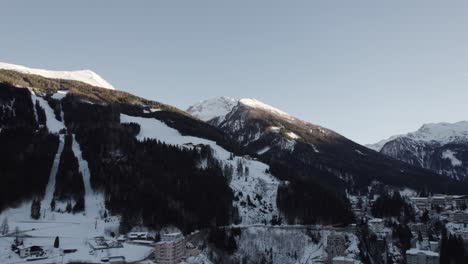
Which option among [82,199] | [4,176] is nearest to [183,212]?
[82,199]

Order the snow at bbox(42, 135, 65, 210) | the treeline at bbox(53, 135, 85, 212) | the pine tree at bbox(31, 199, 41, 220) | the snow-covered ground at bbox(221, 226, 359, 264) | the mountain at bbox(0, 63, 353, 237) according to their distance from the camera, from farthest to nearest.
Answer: the treeline at bbox(53, 135, 85, 212) < the snow at bbox(42, 135, 65, 210) < the mountain at bbox(0, 63, 353, 237) < the snow-covered ground at bbox(221, 226, 359, 264) < the pine tree at bbox(31, 199, 41, 220)

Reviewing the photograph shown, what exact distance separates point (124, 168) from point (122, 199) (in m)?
21.1

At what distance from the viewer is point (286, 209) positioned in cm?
19425

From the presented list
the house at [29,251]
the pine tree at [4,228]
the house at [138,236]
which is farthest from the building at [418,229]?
the pine tree at [4,228]

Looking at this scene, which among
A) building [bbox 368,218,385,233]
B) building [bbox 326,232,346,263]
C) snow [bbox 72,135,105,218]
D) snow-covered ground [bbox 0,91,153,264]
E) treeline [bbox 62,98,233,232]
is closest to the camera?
snow-covered ground [bbox 0,91,153,264]

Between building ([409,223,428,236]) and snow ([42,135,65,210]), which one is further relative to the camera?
building ([409,223,428,236])

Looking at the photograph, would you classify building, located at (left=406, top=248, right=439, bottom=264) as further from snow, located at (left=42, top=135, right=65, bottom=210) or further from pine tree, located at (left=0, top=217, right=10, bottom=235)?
pine tree, located at (left=0, top=217, right=10, bottom=235)

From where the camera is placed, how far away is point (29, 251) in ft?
379

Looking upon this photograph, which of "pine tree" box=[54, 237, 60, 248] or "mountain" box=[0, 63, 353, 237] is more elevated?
"mountain" box=[0, 63, 353, 237]

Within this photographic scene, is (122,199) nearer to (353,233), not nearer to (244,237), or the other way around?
(244,237)

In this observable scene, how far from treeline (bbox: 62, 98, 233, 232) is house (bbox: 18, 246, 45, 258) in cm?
3120

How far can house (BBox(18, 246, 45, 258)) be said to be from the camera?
11381 centimetres

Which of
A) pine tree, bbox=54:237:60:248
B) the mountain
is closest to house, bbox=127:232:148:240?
the mountain

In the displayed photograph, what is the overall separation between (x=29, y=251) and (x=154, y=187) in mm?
61600
